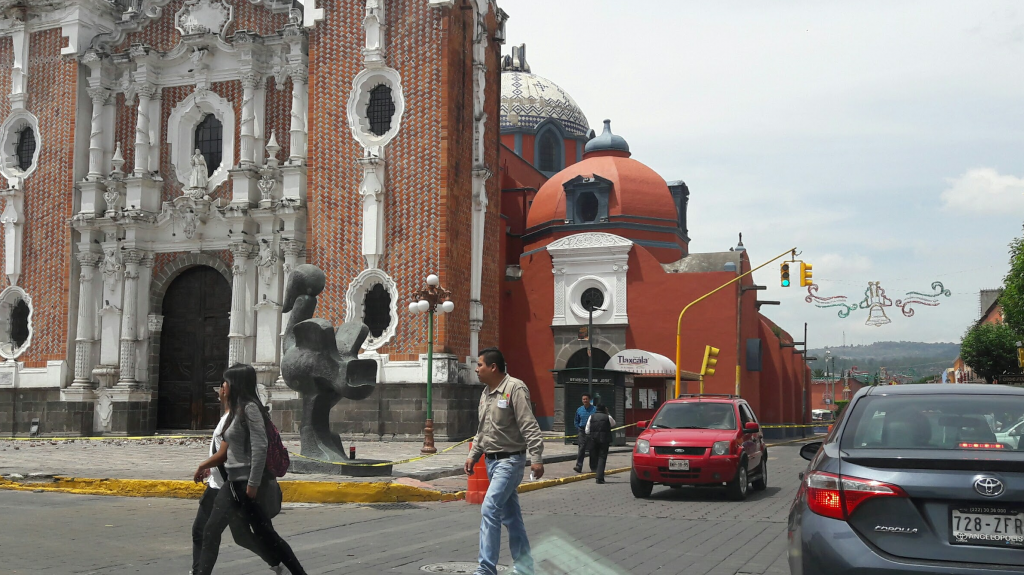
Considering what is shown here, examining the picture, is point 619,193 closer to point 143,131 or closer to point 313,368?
point 143,131

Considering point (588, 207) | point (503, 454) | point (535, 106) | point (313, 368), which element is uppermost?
point (535, 106)

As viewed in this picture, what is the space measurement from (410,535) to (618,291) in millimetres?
24042

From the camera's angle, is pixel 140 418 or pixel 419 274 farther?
pixel 140 418

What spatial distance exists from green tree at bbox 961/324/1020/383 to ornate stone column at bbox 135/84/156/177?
3940 centimetres

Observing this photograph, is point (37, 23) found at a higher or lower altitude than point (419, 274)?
higher

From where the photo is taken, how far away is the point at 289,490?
42.3 feet

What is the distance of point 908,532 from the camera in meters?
4.84

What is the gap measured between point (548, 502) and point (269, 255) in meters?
17.1

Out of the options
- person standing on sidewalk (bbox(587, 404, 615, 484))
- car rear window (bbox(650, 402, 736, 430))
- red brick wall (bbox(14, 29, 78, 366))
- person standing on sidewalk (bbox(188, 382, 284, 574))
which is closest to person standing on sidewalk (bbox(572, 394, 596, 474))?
person standing on sidewalk (bbox(587, 404, 615, 484))

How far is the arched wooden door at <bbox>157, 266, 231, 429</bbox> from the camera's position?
1132 inches

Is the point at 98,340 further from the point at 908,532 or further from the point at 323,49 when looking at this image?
the point at 908,532

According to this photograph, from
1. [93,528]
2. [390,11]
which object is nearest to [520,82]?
[390,11]

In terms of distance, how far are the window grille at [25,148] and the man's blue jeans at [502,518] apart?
2874 centimetres

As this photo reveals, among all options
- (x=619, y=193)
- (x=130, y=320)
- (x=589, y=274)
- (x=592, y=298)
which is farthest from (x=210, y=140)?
(x=619, y=193)
